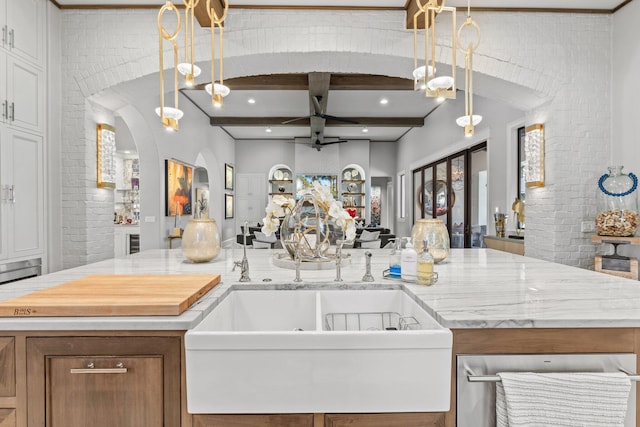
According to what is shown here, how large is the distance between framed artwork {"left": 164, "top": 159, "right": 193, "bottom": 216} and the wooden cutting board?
436 cm

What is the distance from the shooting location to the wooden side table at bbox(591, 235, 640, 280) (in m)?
3.02

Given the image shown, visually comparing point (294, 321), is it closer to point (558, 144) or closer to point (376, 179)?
point (558, 144)

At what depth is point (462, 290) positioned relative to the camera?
1.42m

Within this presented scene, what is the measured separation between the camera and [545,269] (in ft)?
6.18

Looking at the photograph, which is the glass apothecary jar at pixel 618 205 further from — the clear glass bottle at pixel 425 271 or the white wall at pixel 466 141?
the clear glass bottle at pixel 425 271

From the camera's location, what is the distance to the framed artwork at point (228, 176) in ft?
29.9

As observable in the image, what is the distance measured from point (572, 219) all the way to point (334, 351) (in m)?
3.48

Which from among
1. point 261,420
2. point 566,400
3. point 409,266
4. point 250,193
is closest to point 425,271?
point 409,266

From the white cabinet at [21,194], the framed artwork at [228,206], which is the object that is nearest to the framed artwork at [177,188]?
the white cabinet at [21,194]

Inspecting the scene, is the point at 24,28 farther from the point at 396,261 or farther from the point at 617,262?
the point at 617,262

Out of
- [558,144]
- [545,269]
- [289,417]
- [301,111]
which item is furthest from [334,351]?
[301,111]

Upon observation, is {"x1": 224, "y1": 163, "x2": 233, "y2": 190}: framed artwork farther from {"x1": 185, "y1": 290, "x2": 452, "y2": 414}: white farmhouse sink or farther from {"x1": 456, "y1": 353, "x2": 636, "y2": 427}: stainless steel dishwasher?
{"x1": 456, "y1": 353, "x2": 636, "y2": 427}: stainless steel dishwasher

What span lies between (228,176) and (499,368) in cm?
892

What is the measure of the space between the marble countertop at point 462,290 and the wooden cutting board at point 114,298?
22 millimetres
